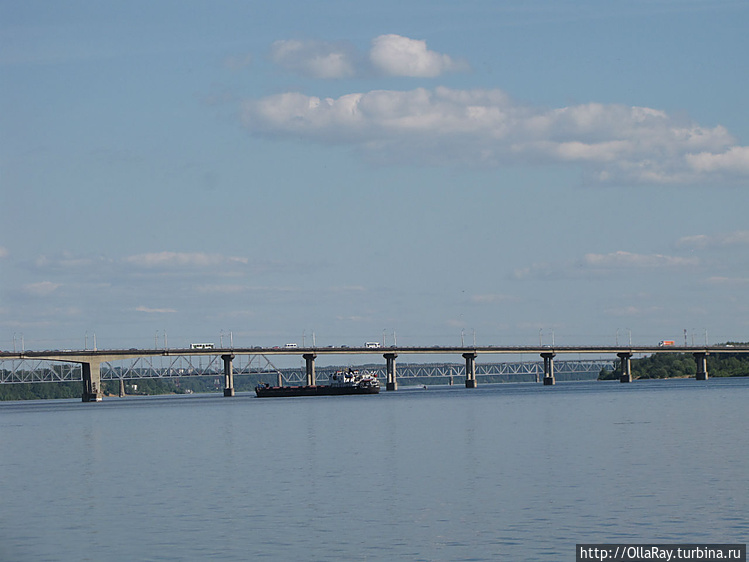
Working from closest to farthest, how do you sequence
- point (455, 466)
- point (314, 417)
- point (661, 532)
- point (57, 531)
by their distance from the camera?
point (661, 532) < point (57, 531) < point (455, 466) < point (314, 417)

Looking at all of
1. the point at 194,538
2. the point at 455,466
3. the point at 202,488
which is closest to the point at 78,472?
the point at 202,488

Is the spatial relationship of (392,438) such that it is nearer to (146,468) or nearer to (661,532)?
(146,468)

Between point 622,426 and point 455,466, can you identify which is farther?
point 622,426

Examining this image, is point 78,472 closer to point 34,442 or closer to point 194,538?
point 194,538

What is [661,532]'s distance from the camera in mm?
43812

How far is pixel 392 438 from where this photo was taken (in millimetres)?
98250

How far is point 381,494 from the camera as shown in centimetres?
5788

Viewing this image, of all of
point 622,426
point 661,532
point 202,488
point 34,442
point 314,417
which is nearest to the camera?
point 661,532

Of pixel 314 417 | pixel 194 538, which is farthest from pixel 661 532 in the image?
pixel 314 417

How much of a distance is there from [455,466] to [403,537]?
25691 millimetres

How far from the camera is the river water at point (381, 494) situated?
44.1 meters

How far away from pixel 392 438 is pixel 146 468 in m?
27.3

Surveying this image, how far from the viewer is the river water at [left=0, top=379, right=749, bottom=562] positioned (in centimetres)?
4409

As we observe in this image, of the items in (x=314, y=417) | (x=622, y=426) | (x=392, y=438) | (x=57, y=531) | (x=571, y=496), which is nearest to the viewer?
(x=57, y=531)
